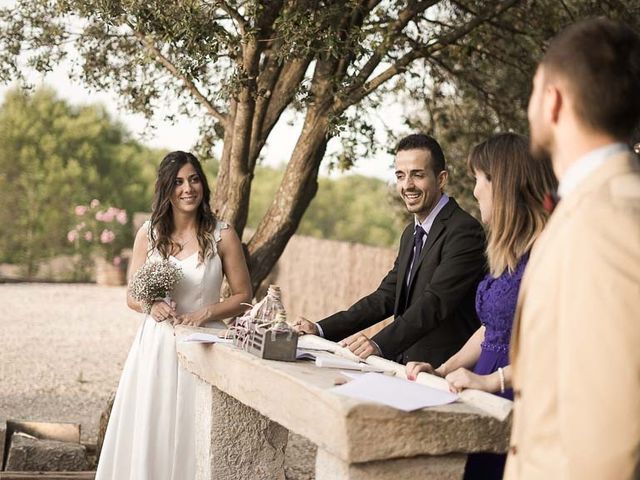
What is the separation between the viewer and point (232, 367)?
3.88 m

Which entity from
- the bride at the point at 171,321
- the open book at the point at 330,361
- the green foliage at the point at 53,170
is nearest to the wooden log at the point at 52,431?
the bride at the point at 171,321

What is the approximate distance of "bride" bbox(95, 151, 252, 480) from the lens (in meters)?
5.46

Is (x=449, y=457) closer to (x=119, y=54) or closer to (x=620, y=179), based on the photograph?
(x=620, y=179)

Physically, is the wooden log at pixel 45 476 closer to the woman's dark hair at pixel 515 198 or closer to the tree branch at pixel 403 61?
the tree branch at pixel 403 61

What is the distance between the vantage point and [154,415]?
18.0 feet

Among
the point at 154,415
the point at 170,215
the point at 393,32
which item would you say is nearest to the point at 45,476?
the point at 154,415

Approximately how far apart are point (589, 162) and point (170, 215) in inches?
154

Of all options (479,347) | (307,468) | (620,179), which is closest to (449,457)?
(479,347)

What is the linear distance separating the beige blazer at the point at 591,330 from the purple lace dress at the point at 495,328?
1367mm

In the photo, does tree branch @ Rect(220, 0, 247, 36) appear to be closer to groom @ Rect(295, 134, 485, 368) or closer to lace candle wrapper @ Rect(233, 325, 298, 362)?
groom @ Rect(295, 134, 485, 368)

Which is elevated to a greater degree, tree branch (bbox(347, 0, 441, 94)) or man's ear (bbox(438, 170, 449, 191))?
tree branch (bbox(347, 0, 441, 94))

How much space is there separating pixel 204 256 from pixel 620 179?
380 centimetres

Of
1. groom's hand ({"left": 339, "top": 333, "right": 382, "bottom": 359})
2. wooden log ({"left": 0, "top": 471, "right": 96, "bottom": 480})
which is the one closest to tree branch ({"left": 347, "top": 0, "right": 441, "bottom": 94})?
groom's hand ({"left": 339, "top": 333, "right": 382, "bottom": 359})

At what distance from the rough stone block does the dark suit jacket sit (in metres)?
2.81
